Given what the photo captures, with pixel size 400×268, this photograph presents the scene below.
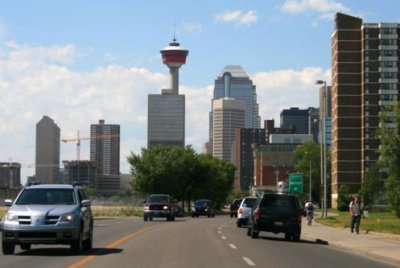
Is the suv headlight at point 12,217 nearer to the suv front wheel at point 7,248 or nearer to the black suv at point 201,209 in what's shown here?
the suv front wheel at point 7,248

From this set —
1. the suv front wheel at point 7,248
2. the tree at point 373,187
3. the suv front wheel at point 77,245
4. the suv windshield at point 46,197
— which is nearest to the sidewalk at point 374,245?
the suv front wheel at point 77,245

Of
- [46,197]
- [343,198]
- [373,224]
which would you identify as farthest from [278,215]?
[343,198]

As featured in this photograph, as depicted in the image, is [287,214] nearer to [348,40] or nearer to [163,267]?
[163,267]

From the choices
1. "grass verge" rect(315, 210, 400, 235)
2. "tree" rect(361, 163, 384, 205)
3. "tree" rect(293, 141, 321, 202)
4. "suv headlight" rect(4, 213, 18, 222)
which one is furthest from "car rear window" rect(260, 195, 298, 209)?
"tree" rect(293, 141, 321, 202)

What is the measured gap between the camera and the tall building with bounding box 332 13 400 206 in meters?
148

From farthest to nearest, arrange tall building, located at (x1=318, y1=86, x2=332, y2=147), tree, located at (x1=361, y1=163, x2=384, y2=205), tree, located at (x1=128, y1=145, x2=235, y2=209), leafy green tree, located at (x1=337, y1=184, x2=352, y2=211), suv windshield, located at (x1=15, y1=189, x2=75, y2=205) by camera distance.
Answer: leafy green tree, located at (x1=337, y1=184, x2=352, y2=211)
tree, located at (x1=361, y1=163, x2=384, y2=205)
tree, located at (x1=128, y1=145, x2=235, y2=209)
tall building, located at (x1=318, y1=86, x2=332, y2=147)
suv windshield, located at (x1=15, y1=189, x2=75, y2=205)

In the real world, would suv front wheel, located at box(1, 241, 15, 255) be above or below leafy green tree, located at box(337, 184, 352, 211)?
above

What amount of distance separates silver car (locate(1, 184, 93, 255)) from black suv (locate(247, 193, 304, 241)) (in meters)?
11.6

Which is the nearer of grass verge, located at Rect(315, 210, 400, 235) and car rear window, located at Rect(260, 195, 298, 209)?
car rear window, located at Rect(260, 195, 298, 209)

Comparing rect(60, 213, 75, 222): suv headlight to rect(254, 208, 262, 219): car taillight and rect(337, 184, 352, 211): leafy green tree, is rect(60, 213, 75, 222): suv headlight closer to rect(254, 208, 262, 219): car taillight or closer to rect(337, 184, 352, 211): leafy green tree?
rect(254, 208, 262, 219): car taillight

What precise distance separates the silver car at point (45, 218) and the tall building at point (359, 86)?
13041 cm

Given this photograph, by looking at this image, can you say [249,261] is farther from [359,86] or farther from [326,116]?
[359,86]

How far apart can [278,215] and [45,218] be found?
1347 cm

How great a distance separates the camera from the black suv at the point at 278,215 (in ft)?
101
